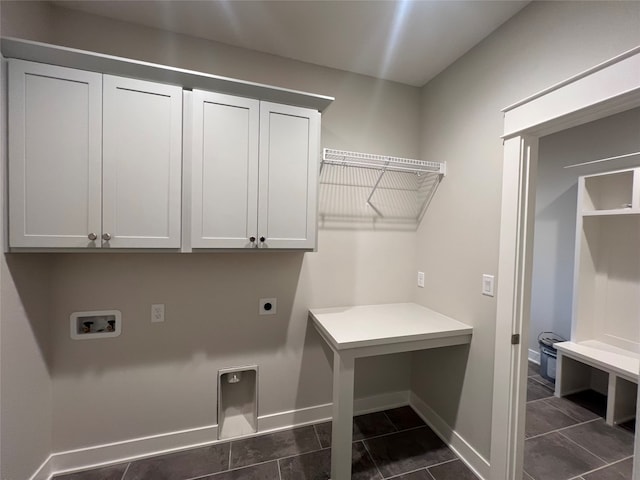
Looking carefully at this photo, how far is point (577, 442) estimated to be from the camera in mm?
1856

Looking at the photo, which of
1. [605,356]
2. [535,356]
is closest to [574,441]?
[605,356]

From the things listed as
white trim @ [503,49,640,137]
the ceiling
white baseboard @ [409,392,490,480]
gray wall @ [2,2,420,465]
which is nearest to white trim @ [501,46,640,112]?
white trim @ [503,49,640,137]

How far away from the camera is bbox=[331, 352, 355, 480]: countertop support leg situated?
4.56 ft

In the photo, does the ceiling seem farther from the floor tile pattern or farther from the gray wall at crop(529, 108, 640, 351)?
the floor tile pattern

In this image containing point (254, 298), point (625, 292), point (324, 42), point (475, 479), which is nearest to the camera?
point (475, 479)

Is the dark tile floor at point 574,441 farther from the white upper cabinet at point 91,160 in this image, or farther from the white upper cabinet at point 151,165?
the white upper cabinet at point 91,160

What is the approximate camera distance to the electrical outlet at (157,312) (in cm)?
164

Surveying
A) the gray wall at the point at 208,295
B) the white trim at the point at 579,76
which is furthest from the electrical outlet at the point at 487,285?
the white trim at the point at 579,76

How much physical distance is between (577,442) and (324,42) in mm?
3209

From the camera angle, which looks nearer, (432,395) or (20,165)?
(20,165)

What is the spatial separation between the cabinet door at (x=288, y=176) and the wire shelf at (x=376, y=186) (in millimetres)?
269

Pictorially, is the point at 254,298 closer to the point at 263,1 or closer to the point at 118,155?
the point at 118,155

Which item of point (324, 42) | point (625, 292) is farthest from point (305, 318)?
point (625, 292)

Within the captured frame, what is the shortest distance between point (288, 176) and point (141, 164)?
73 cm
